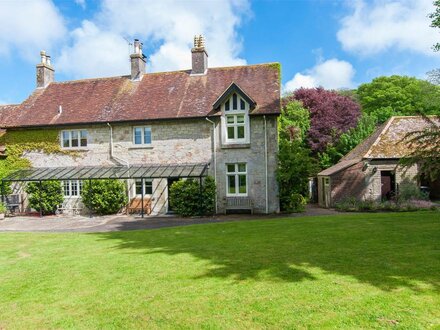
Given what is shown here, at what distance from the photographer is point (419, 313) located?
4.88m

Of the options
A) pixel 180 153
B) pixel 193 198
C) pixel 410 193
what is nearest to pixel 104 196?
pixel 180 153

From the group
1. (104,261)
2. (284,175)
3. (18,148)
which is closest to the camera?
(104,261)

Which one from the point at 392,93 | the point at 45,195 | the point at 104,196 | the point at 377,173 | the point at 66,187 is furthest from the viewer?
Answer: the point at 392,93

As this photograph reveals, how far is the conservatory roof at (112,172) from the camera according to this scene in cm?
1945

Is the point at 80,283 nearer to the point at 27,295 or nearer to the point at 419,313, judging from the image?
the point at 27,295

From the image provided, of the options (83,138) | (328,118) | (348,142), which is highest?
(328,118)

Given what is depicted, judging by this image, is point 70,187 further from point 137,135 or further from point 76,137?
point 137,135

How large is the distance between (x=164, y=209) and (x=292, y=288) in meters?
15.5

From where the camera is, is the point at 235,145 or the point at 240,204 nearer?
the point at 240,204

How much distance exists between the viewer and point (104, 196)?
20.5m

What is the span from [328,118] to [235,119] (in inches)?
797

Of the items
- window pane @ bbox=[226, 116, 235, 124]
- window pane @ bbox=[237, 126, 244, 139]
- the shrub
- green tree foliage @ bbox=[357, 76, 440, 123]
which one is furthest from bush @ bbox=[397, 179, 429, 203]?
green tree foliage @ bbox=[357, 76, 440, 123]

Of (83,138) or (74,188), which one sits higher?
(83,138)

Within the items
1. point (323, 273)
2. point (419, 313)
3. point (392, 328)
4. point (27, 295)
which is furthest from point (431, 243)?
point (27, 295)
